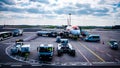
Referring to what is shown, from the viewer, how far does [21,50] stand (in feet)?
159

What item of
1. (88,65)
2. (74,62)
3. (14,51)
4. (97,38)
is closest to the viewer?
(88,65)

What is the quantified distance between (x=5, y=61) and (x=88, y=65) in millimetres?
17905

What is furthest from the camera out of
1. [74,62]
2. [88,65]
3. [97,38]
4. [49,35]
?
[49,35]

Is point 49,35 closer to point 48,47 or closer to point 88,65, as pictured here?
point 48,47

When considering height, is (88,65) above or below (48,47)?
below

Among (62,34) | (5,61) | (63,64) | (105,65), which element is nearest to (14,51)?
(5,61)

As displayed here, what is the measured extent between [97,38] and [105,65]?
139 feet

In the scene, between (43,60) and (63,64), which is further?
(43,60)

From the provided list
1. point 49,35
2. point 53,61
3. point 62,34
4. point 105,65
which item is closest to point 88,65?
point 105,65

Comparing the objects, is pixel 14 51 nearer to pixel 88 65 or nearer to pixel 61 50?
pixel 61 50

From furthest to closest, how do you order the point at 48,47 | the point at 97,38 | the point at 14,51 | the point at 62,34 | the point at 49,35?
the point at 49,35
the point at 62,34
the point at 97,38
the point at 14,51
the point at 48,47

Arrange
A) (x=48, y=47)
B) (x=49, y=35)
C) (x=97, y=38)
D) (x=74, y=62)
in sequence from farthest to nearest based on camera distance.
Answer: (x=49, y=35), (x=97, y=38), (x=48, y=47), (x=74, y=62)

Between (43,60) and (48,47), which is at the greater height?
(48,47)

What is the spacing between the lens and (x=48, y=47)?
41.5 meters
